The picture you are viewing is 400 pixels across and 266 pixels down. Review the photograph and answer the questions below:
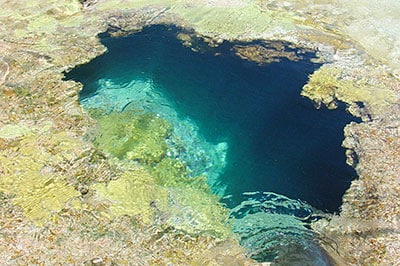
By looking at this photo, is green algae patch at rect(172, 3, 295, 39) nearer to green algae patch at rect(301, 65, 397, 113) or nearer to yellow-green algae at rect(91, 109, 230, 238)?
green algae patch at rect(301, 65, 397, 113)

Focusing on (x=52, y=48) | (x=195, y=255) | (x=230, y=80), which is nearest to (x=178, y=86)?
(x=230, y=80)

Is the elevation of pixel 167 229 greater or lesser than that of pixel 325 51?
lesser

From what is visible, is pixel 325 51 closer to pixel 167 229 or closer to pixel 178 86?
pixel 178 86

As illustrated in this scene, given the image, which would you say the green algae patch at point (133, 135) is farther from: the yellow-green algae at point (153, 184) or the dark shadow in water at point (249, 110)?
the dark shadow in water at point (249, 110)

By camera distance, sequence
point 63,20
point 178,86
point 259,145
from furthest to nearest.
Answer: point 63,20 < point 178,86 < point 259,145

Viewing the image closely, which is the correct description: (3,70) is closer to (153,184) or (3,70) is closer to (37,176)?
(37,176)

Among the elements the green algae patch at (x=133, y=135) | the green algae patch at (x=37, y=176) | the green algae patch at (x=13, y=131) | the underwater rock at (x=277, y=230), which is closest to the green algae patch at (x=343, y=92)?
the underwater rock at (x=277, y=230)

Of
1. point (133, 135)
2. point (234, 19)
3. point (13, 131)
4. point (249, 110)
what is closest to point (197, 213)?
point (133, 135)
